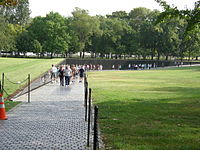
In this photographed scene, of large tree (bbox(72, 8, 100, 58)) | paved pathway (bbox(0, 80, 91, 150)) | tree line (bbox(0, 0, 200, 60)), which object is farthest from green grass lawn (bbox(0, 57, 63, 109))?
large tree (bbox(72, 8, 100, 58))

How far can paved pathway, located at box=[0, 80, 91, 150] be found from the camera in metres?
7.77

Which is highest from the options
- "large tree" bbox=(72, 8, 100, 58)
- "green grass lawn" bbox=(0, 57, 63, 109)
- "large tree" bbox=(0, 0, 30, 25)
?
"large tree" bbox=(0, 0, 30, 25)

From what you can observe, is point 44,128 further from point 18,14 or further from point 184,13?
point 18,14

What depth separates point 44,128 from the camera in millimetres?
9586

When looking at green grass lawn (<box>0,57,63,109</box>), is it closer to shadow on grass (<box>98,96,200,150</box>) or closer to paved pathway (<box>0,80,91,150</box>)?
paved pathway (<box>0,80,91,150</box>)

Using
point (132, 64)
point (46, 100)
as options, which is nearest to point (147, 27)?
point (132, 64)

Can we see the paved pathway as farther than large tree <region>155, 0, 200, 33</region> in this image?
No

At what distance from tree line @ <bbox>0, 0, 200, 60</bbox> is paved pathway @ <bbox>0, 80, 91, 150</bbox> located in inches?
2454

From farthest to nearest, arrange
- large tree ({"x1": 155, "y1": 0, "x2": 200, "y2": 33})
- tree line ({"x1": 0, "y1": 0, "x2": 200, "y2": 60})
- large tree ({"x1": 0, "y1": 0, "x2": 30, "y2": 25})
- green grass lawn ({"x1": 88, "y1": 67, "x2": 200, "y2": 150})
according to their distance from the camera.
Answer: large tree ({"x1": 0, "y1": 0, "x2": 30, "y2": 25})
tree line ({"x1": 0, "y1": 0, "x2": 200, "y2": 60})
large tree ({"x1": 155, "y1": 0, "x2": 200, "y2": 33})
green grass lawn ({"x1": 88, "y1": 67, "x2": 200, "y2": 150})

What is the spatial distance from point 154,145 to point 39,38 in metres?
77.9

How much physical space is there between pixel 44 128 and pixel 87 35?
77188 mm

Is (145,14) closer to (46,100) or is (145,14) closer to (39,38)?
(39,38)

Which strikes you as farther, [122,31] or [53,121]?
[122,31]

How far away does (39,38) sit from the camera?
82.9m
